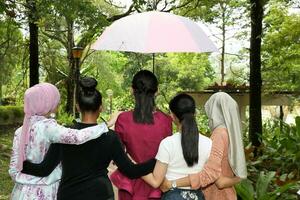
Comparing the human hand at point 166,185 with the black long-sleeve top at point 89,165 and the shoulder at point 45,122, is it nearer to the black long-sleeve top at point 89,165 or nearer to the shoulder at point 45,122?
the black long-sleeve top at point 89,165

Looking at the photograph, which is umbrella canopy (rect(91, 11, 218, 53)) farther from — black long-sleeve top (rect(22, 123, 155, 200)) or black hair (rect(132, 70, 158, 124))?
black long-sleeve top (rect(22, 123, 155, 200))

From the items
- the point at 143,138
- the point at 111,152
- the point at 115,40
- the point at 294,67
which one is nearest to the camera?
the point at 111,152

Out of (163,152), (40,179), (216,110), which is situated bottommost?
(40,179)

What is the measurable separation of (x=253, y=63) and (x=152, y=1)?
16.4 feet

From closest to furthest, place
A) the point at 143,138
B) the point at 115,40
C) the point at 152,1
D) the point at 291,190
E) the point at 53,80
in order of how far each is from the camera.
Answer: the point at 143,138 → the point at 115,40 → the point at 291,190 → the point at 152,1 → the point at 53,80

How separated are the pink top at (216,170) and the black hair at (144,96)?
48 cm

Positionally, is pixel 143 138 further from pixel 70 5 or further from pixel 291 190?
pixel 70 5

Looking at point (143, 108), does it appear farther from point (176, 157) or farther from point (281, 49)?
point (281, 49)

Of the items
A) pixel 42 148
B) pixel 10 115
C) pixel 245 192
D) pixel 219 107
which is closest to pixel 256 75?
pixel 245 192

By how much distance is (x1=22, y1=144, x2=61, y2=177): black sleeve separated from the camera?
3.29 m

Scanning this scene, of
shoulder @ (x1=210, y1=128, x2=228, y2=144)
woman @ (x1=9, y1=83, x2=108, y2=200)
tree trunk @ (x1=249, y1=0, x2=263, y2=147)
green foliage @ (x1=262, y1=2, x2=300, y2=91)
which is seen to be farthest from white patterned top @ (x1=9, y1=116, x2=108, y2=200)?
green foliage @ (x1=262, y1=2, x2=300, y2=91)

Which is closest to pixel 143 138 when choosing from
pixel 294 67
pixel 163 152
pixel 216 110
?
pixel 163 152

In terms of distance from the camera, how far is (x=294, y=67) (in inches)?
459

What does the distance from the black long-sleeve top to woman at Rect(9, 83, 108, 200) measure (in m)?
0.07
